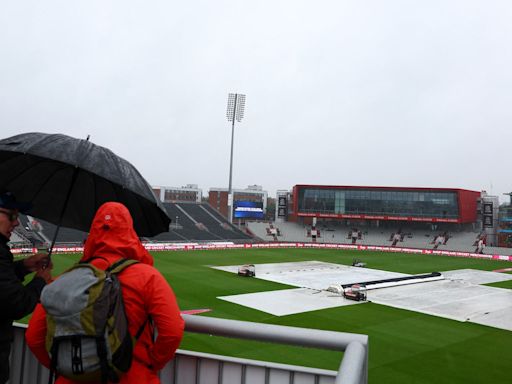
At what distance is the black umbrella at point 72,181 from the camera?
347 centimetres

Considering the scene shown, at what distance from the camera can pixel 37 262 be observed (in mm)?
3395

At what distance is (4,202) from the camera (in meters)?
3.25

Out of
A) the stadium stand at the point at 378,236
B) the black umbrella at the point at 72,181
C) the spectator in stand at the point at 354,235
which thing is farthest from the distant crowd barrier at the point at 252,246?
the black umbrella at the point at 72,181

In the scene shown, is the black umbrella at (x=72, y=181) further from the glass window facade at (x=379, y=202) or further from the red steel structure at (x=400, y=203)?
the glass window facade at (x=379, y=202)

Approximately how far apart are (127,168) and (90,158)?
338mm

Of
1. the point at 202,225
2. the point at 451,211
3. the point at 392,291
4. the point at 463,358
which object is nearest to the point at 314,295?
the point at 392,291

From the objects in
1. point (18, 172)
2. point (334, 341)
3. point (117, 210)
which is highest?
point (18, 172)

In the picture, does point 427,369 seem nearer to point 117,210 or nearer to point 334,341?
point 334,341

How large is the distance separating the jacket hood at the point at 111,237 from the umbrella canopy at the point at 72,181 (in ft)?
3.20

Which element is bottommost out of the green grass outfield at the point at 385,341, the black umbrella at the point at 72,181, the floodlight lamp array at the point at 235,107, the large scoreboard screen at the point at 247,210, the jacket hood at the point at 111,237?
the green grass outfield at the point at 385,341

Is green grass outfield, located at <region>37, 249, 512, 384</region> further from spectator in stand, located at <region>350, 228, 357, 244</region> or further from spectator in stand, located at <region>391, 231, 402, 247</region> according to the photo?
spectator in stand, located at <region>391, 231, 402, 247</region>

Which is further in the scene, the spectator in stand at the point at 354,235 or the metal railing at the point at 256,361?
the spectator in stand at the point at 354,235

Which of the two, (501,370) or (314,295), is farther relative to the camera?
(314,295)

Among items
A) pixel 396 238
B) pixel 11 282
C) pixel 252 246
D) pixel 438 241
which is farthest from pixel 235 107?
pixel 11 282
